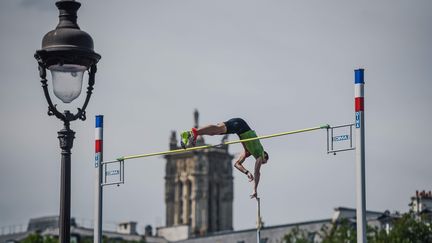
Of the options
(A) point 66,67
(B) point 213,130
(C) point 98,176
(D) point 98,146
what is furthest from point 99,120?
(A) point 66,67

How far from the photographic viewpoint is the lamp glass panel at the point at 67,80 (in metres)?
24.0

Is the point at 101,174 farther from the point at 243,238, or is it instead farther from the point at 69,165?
the point at 243,238

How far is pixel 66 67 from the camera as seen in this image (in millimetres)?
24219

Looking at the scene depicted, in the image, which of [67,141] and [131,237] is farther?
[131,237]

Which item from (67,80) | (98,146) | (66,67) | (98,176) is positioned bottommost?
(98,176)

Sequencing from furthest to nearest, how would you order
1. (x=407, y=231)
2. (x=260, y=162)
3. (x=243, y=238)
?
1. (x=243, y=238)
2. (x=407, y=231)
3. (x=260, y=162)

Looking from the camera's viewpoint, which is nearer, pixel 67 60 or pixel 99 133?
pixel 67 60

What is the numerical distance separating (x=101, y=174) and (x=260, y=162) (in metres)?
4.55

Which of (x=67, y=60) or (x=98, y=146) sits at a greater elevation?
(x=67, y=60)

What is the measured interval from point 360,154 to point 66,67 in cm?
443

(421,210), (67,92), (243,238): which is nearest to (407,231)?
(421,210)

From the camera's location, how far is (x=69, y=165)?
24297 millimetres

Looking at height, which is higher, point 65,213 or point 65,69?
point 65,69

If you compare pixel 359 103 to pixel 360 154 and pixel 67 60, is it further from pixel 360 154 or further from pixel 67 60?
pixel 67 60
